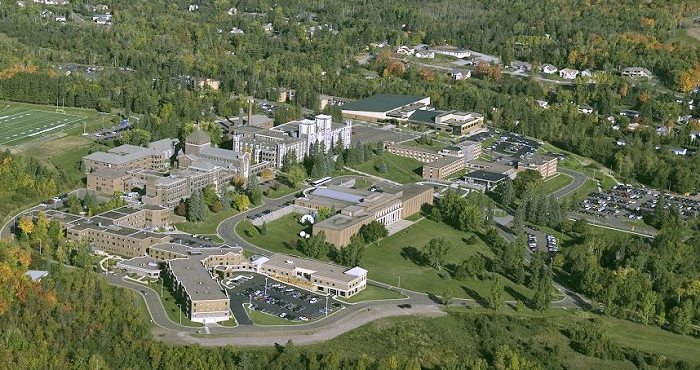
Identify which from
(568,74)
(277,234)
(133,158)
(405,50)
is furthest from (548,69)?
(277,234)

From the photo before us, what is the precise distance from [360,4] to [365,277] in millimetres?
38165

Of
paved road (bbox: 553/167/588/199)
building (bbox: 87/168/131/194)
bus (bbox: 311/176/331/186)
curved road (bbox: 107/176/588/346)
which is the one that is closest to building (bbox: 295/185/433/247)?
bus (bbox: 311/176/331/186)

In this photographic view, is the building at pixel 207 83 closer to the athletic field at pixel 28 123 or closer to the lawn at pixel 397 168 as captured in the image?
the athletic field at pixel 28 123

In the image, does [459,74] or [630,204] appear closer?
[630,204]

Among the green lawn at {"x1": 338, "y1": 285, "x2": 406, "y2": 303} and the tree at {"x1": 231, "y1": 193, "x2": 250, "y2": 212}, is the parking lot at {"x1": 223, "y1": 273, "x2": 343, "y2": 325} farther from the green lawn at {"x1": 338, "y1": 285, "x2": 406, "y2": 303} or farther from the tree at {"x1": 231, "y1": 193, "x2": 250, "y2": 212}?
the tree at {"x1": 231, "y1": 193, "x2": 250, "y2": 212}

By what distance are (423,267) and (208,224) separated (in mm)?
5287

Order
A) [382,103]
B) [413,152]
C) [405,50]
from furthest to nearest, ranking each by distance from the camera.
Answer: [405,50], [382,103], [413,152]

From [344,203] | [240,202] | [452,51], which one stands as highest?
[452,51]

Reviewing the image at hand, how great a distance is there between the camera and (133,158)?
97.0 feet

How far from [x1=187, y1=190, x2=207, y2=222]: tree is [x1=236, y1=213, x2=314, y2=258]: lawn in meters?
0.91

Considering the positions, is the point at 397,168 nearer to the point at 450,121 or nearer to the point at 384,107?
the point at 450,121

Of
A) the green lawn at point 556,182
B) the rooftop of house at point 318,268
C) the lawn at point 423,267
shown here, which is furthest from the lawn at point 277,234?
the green lawn at point 556,182

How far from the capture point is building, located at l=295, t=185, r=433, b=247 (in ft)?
83.0

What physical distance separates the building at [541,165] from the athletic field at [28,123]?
45.2 feet
